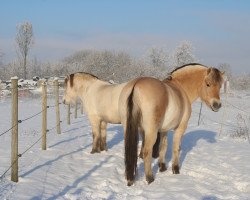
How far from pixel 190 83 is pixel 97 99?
81.0 inches

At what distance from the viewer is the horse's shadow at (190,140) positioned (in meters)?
7.79

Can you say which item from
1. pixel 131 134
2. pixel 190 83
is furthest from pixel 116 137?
pixel 131 134

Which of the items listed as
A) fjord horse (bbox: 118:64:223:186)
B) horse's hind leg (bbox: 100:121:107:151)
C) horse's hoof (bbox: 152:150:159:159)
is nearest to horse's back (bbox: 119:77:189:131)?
fjord horse (bbox: 118:64:223:186)

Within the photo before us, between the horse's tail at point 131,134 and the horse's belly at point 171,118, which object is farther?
the horse's belly at point 171,118

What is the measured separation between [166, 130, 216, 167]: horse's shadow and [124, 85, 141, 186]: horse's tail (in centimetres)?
200

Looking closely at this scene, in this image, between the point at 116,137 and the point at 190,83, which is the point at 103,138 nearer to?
the point at 116,137

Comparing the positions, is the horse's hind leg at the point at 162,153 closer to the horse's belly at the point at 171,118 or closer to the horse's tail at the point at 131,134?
the horse's belly at the point at 171,118

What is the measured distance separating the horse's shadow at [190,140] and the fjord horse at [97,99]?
2.59 ft

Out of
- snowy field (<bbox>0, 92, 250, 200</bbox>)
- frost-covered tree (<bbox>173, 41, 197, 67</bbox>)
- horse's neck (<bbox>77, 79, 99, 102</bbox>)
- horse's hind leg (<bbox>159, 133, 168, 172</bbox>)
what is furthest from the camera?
frost-covered tree (<bbox>173, 41, 197, 67</bbox>)

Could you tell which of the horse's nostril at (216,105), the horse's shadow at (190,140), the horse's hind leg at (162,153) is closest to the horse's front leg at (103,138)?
the horse's shadow at (190,140)

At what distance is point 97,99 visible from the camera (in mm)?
7484

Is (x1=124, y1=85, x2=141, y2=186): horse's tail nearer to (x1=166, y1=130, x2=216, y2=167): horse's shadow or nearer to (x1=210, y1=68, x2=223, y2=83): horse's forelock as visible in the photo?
(x1=210, y1=68, x2=223, y2=83): horse's forelock

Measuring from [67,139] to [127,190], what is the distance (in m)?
4.34

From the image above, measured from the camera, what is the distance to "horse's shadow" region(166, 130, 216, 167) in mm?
7786
